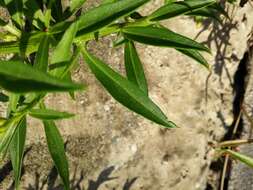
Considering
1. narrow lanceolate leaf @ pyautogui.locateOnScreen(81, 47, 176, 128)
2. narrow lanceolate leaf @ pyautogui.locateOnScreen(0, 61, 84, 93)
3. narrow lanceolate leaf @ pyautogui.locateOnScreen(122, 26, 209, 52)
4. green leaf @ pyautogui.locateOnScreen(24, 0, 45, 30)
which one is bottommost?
narrow lanceolate leaf @ pyautogui.locateOnScreen(0, 61, 84, 93)

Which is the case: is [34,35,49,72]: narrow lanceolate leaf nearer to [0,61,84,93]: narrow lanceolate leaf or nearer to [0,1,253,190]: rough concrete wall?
[0,61,84,93]: narrow lanceolate leaf

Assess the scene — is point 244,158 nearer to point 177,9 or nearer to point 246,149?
point 246,149

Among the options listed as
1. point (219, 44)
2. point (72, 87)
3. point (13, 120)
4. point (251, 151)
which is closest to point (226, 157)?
point (251, 151)

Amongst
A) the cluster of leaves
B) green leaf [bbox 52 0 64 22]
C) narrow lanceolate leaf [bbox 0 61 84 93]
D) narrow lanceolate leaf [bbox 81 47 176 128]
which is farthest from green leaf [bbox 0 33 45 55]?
narrow lanceolate leaf [bbox 0 61 84 93]

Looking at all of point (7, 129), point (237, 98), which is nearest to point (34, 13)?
point (7, 129)

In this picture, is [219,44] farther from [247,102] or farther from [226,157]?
[226,157]
